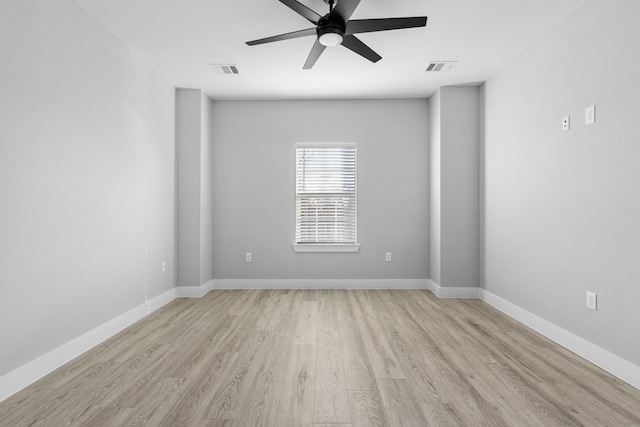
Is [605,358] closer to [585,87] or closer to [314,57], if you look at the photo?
[585,87]

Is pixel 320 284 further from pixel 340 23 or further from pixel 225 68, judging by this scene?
pixel 340 23

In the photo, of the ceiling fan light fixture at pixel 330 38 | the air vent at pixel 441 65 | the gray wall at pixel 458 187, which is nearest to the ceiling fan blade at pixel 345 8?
the ceiling fan light fixture at pixel 330 38

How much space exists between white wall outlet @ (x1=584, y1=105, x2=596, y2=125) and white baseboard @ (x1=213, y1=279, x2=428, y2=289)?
116 inches

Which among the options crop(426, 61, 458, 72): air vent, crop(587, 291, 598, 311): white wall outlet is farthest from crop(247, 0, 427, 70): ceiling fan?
crop(587, 291, 598, 311): white wall outlet

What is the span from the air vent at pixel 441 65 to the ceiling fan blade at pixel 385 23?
4.97 ft

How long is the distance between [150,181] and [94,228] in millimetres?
1114

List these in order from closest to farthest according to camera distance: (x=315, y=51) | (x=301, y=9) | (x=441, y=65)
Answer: (x=301, y=9) < (x=315, y=51) < (x=441, y=65)

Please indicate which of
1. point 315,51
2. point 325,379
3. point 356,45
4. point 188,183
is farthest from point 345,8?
point 188,183

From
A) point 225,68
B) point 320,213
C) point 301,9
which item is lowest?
point 320,213

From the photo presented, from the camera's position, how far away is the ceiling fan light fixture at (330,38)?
102 inches

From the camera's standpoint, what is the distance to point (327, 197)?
5219 mm

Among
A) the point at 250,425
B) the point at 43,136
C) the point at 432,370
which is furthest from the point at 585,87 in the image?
the point at 43,136

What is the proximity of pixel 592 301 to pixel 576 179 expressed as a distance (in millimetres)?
928

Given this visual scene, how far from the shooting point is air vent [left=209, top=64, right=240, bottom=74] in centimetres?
393
